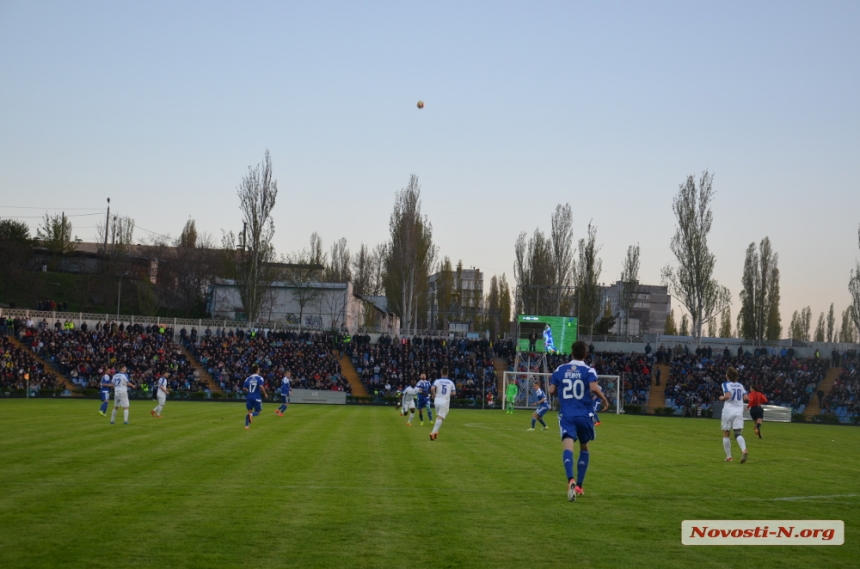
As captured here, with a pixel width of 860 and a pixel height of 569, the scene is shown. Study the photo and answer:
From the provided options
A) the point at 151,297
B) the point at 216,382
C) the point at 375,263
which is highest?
the point at 375,263

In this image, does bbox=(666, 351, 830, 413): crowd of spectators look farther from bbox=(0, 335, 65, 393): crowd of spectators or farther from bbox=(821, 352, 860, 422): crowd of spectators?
bbox=(0, 335, 65, 393): crowd of spectators

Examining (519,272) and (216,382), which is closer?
(216,382)

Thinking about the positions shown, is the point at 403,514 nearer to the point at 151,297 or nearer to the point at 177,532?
the point at 177,532

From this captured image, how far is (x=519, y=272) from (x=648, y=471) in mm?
74653

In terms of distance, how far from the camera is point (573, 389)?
41.2ft

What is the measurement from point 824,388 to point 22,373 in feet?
189

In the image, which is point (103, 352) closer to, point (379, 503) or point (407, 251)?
point (407, 251)

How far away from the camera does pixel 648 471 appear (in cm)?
1703

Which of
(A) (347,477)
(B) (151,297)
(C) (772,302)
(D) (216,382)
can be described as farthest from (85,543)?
(C) (772,302)

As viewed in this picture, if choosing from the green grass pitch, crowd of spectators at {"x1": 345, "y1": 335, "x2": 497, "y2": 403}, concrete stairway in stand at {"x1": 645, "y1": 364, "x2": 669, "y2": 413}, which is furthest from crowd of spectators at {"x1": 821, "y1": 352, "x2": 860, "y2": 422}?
the green grass pitch

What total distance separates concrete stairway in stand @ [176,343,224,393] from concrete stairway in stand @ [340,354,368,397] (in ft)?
32.8

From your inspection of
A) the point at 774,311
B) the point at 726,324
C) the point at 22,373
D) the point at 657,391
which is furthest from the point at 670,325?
the point at 22,373

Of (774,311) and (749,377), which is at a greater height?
(774,311)
